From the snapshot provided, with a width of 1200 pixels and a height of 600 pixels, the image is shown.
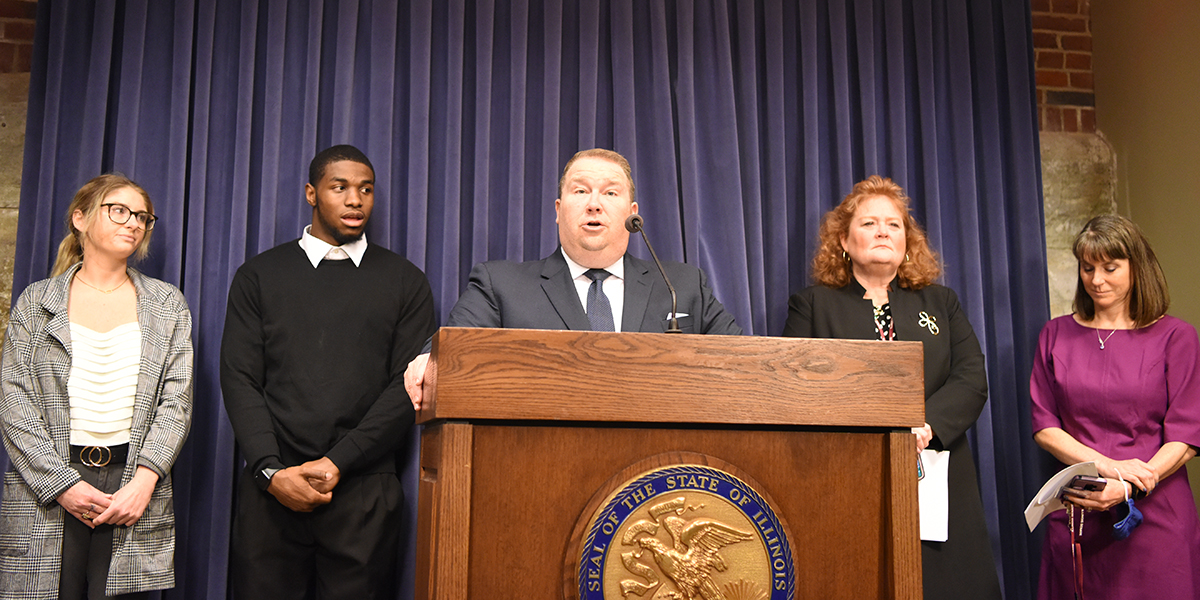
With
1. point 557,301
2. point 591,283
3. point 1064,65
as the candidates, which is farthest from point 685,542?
point 1064,65

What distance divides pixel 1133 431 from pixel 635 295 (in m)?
Answer: 1.76

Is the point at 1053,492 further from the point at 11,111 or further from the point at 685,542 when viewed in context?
the point at 11,111

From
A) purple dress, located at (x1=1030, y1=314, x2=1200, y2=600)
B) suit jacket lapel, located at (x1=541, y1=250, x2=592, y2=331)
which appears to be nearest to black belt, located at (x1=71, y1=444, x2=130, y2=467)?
suit jacket lapel, located at (x1=541, y1=250, x2=592, y2=331)

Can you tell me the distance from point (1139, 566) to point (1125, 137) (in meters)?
1.84

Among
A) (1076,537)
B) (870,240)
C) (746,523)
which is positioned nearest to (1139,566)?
(1076,537)

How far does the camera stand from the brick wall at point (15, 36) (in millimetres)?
3305

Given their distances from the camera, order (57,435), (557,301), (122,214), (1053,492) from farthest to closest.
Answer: (122,214), (1053,492), (57,435), (557,301)

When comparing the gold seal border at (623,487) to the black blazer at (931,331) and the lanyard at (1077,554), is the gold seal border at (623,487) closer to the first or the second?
the black blazer at (931,331)

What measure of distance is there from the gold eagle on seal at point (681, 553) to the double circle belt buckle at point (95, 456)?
1899 mm

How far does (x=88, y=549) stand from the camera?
2578mm

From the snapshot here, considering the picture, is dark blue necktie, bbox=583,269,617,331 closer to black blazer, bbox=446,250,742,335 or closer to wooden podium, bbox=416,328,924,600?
black blazer, bbox=446,250,742,335

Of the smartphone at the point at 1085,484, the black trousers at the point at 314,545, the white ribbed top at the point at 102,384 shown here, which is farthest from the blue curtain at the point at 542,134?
the smartphone at the point at 1085,484

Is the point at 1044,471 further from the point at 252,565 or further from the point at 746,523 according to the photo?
the point at 252,565

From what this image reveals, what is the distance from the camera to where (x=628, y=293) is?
7.48 feet
